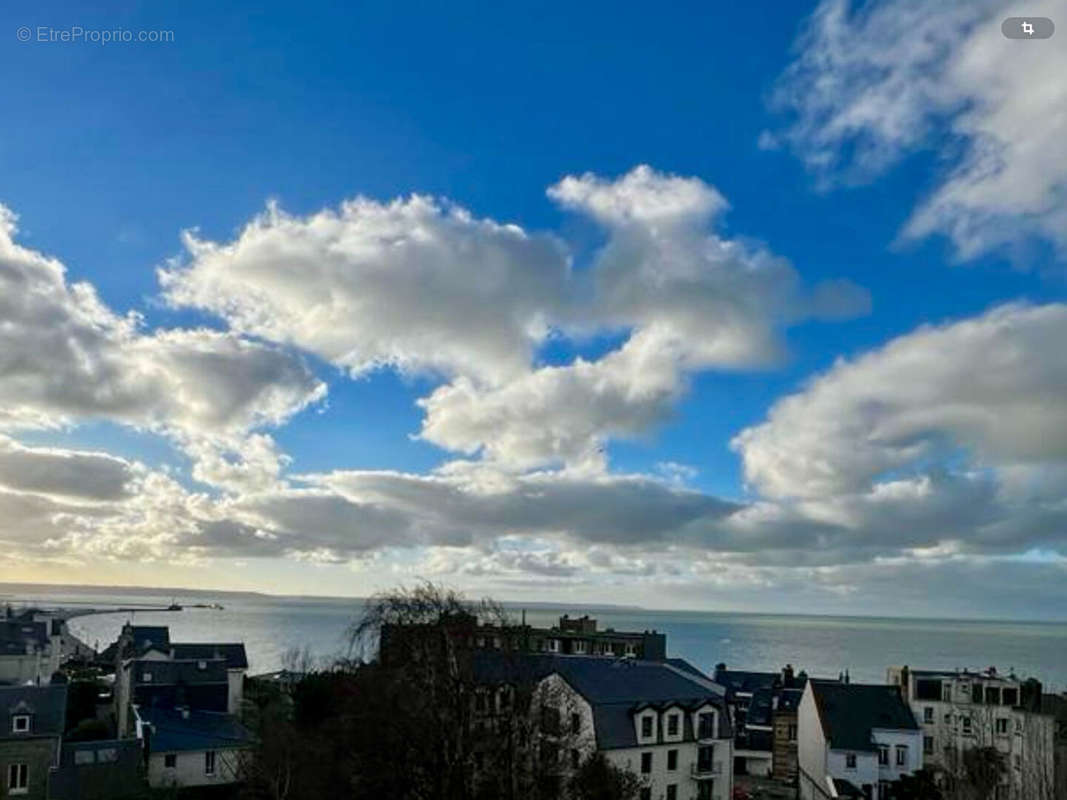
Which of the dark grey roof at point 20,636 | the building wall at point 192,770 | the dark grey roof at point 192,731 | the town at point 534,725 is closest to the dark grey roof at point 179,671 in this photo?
the town at point 534,725

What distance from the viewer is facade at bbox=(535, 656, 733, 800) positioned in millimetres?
49062

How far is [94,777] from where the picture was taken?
45.5 m

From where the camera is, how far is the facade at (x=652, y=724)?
161 feet

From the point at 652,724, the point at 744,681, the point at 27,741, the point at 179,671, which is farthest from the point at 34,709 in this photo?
the point at 744,681

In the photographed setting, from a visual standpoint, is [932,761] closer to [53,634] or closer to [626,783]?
[626,783]

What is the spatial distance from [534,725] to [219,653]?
180 ft

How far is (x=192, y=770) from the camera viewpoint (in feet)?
168

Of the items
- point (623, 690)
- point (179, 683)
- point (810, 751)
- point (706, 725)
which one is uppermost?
point (623, 690)

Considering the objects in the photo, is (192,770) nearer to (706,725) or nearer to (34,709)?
(34,709)

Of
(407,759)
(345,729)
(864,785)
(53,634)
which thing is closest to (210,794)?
(345,729)

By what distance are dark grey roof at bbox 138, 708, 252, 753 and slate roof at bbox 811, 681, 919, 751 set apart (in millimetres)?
37052

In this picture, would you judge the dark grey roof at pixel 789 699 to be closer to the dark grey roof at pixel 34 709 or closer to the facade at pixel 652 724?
the facade at pixel 652 724

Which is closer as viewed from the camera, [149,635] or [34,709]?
[34,709]

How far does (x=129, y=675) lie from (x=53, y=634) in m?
43.7
